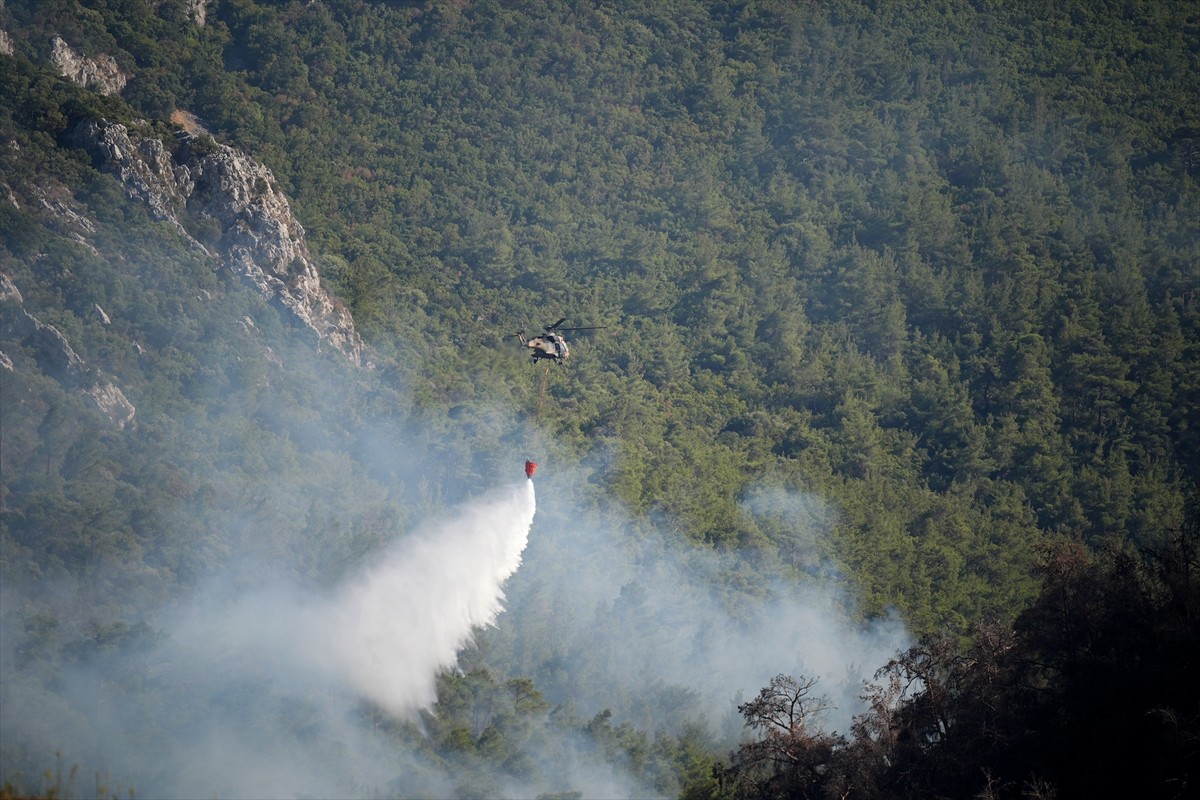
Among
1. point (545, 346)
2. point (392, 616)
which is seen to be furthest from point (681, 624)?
point (545, 346)

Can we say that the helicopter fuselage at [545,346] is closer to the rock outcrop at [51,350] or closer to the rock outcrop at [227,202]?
Result: the rock outcrop at [51,350]

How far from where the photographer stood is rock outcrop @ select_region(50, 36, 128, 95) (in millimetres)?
91812

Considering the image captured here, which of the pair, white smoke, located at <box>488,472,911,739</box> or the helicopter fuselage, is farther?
white smoke, located at <box>488,472,911,739</box>

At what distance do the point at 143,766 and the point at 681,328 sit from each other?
213 feet

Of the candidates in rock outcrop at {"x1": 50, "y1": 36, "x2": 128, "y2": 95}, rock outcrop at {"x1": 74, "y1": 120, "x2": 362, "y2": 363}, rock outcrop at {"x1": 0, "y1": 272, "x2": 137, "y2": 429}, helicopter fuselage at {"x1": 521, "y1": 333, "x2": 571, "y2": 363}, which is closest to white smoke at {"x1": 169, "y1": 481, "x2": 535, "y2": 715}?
rock outcrop at {"x1": 0, "y1": 272, "x2": 137, "y2": 429}

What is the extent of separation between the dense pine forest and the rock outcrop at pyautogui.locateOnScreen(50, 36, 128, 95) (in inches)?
16.3

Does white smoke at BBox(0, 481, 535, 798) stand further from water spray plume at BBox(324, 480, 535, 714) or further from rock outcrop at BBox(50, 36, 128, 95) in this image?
rock outcrop at BBox(50, 36, 128, 95)

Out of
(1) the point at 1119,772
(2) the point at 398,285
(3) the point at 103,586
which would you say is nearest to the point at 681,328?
(2) the point at 398,285

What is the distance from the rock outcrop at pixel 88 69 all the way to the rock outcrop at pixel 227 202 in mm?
12204

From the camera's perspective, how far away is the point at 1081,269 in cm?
11288

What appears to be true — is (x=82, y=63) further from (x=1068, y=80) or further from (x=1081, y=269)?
A: (x=1068, y=80)

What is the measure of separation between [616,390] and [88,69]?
143ft

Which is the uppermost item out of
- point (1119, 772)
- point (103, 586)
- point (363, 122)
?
point (363, 122)

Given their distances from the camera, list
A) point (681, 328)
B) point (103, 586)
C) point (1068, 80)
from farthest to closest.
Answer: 1. point (1068, 80)
2. point (681, 328)
3. point (103, 586)
